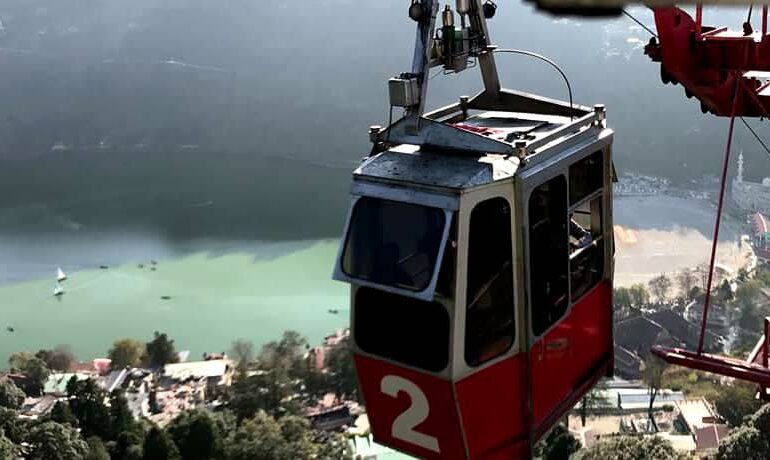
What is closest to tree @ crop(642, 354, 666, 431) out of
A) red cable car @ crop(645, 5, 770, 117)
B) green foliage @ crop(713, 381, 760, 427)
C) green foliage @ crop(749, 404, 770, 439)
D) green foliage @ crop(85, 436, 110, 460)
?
green foliage @ crop(713, 381, 760, 427)

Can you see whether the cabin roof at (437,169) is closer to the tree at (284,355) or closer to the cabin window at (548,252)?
the cabin window at (548,252)

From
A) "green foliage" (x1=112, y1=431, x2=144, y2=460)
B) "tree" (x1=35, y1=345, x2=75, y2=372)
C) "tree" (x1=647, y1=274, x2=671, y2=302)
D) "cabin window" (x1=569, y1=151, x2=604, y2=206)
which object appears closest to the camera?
"cabin window" (x1=569, y1=151, x2=604, y2=206)

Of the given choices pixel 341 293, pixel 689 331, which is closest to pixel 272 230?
pixel 341 293

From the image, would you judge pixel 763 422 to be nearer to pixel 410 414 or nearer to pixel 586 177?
pixel 586 177

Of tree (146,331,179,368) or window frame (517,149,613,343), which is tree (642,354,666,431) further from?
window frame (517,149,613,343)

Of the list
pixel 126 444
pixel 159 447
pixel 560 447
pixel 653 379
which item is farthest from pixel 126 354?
pixel 653 379

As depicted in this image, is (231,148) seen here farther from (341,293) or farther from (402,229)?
(402,229)

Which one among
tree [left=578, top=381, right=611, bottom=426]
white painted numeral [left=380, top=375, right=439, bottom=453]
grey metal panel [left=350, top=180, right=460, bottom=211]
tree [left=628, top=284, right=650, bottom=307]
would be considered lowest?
tree [left=628, top=284, right=650, bottom=307]
